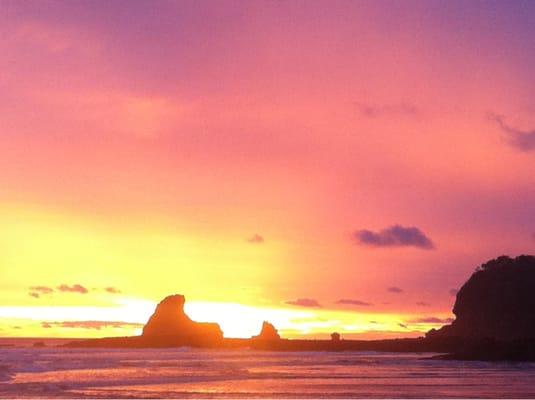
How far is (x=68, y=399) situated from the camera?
4897cm

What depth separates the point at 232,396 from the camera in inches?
2042

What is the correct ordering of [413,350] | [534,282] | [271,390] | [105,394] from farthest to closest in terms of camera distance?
[413,350]
[534,282]
[271,390]
[105,394]

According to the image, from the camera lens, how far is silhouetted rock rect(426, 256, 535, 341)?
163375 mm

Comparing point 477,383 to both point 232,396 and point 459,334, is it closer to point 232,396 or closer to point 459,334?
point 232,396

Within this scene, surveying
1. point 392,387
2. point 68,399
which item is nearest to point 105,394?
point 68,399

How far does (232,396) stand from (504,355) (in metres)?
92.6

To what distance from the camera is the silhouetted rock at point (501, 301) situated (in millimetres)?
163375

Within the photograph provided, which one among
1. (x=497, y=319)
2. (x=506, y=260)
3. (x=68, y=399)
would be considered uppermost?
(x=506, y=260)

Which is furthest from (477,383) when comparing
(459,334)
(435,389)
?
(459,334)

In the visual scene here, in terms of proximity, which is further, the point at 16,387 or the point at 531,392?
the point at 16,387

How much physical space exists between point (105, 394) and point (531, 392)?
31221 millimetres

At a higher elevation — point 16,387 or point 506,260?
point 506,260

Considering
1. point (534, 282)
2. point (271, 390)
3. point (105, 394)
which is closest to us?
point (105, 394)

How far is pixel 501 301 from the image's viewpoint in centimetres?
16650
